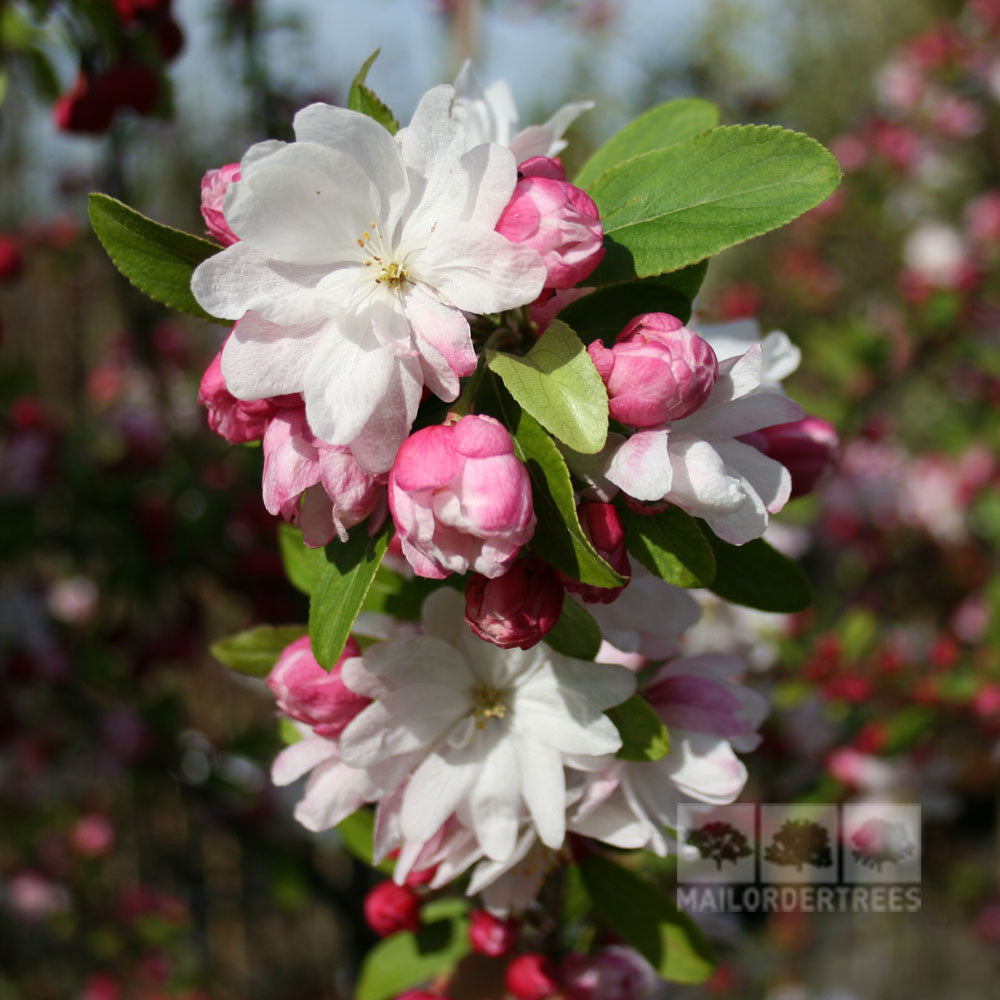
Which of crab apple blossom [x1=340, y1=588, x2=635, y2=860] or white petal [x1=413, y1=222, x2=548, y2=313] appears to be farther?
crab apple blossom [x1=340, y1=588, x2=635, y2=860]

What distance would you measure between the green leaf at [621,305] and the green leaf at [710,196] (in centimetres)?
6

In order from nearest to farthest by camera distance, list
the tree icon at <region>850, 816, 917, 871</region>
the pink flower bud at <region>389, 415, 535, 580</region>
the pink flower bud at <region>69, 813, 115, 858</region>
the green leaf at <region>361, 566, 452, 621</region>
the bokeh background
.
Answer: the pink flower bud at <region>389, 415, 535, 580</region>
the green leaf at <region>361, 566, 452, 621</region>
the tree icon at <region>850, 816, 917, 871</region>
the bokeh background
the pink flower bud at <region>69, 813, 115, 858</region>

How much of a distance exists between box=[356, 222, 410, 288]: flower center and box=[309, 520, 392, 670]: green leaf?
0.19 metres

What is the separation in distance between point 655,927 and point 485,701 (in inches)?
16.1

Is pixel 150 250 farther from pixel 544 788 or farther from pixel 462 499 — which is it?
pixel 544 788

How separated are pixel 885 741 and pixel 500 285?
199 centimetres

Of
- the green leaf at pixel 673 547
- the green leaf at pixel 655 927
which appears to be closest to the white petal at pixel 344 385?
the green leaf at pixel 673 547

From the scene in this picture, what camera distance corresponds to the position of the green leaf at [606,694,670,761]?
85cm

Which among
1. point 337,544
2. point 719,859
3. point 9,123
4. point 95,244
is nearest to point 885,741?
point 719,859

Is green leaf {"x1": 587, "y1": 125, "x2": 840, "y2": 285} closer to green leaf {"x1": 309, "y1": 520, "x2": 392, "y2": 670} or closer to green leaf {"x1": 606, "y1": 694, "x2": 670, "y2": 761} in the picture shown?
green leaf {"x1": 309, "y1": 520, "x2": 392, "y2": 670}

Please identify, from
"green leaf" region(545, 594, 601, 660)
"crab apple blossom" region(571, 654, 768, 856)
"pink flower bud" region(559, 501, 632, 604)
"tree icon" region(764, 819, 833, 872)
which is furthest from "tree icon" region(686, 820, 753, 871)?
"pink flower bud" region(559, 501, 632, 604)

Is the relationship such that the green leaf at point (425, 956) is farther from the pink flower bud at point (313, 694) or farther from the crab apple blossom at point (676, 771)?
the pink flower bud at point (313, 694)

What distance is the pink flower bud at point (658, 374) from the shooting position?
66cm

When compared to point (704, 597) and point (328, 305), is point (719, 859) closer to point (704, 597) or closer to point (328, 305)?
point (328, 305)
